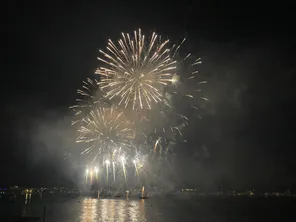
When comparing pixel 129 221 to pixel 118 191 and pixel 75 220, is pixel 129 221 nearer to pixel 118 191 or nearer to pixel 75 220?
pixel 75 220

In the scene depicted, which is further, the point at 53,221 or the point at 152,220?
the point at 152,220

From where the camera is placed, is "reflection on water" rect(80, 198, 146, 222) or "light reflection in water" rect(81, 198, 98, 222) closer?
"light reflection in water" rect(81, 198, 98, 222)

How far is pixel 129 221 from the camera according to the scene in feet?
158

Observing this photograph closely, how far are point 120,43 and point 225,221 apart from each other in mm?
40041

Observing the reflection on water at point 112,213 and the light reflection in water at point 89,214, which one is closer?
the light reflection in water at point 89,214

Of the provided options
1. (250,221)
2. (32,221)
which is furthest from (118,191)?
(32,221)

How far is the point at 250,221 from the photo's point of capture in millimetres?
60875

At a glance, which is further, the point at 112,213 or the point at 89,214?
the point at 112,213

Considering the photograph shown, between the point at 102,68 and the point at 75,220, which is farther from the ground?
the point at 102,68

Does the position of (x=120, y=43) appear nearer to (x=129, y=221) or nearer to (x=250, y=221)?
(x=129, y=221)

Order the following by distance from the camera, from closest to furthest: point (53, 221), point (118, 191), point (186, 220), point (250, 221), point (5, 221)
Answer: point (5, 221) < point (53, 221) < point (186, 220) < point (250, 221) < point (118, 191)

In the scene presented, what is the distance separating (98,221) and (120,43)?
92.4 ft

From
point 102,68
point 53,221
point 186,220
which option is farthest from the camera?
point 186,220

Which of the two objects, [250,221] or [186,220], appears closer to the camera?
[186,220]
